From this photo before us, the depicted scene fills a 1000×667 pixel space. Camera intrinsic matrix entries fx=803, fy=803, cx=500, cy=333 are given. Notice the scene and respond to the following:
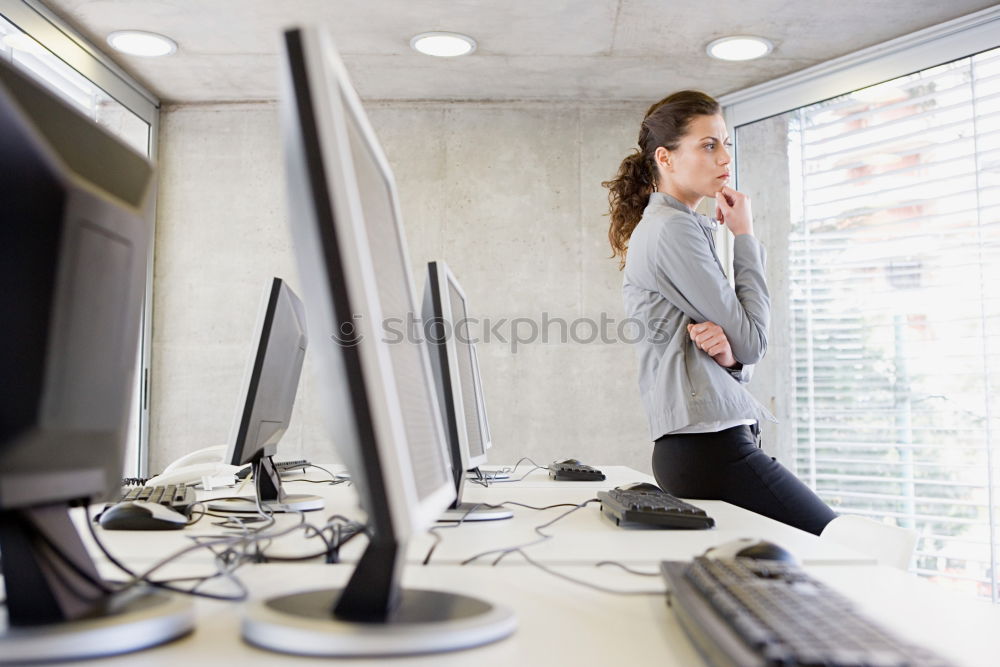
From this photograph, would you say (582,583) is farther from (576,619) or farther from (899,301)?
(899,301)

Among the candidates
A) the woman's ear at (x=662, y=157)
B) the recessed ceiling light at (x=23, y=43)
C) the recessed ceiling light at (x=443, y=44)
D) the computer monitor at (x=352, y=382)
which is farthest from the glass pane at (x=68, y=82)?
the computer monitor at (x=352, y=382)

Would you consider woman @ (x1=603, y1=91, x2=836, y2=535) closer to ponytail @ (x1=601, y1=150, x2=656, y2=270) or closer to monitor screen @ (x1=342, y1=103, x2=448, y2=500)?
ponytail @ (x1=601, y1=150, x2=656, y2=270)

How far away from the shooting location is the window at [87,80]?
3387mm

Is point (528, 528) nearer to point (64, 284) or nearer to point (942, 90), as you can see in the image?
point (64, 284)

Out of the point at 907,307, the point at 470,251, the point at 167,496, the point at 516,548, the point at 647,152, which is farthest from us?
the point at 470,251

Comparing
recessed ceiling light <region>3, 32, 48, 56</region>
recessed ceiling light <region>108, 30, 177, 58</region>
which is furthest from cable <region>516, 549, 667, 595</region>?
recessed ceiling light <region>108, 30, 177, 58</region>

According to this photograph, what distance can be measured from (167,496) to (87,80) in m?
3.07

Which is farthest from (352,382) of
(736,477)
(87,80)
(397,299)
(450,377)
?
(87,80)

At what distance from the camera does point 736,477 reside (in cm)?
190

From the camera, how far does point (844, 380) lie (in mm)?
3830

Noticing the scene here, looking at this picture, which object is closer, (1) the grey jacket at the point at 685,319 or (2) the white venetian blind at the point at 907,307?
(1) the grey jacket at the point at 685,319

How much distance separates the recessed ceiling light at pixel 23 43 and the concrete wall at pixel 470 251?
114cm

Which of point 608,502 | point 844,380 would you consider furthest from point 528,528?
point 844,380

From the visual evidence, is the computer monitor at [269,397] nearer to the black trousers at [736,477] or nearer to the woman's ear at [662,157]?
the black trousers at [736,477]
